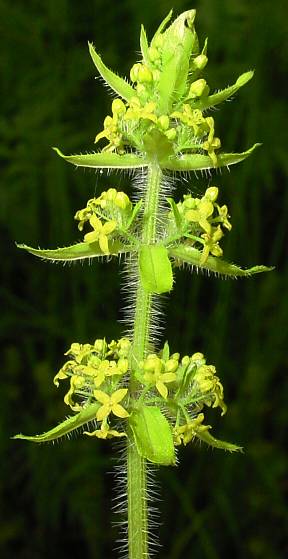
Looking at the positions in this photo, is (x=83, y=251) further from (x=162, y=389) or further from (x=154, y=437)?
(x=154, y=437)

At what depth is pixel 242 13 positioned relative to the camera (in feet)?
22.1

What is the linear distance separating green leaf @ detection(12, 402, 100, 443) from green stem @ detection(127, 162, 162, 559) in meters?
0.15

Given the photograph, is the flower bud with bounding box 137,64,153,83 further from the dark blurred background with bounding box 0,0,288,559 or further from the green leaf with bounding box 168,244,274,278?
the dark blurred background with bounding box 0,0,288,559

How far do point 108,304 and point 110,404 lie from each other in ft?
12.5

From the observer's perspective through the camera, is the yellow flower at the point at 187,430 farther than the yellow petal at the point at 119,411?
Yes

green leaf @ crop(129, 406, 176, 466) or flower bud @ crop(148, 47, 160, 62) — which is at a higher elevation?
flower bud @ crop(148, 47, 160, 62)

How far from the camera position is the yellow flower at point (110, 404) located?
2712mm

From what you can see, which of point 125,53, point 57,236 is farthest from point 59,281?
point 125,53

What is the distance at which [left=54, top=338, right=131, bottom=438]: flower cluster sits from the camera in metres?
2.73

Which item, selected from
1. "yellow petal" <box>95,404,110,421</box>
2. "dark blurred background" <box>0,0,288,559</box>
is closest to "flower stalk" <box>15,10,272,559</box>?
"yellow petal" <box>95,404,110,421</box>

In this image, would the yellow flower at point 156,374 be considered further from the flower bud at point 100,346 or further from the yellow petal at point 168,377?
the flower bud at point 100,346

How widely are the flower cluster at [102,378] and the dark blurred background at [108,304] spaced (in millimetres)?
2679

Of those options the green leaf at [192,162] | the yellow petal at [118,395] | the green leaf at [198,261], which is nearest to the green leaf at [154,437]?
the yellow petal at [118,395]

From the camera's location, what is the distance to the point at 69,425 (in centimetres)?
279
